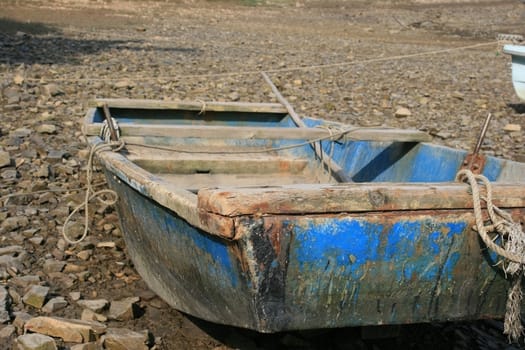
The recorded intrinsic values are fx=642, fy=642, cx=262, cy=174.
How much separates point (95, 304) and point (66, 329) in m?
0.40

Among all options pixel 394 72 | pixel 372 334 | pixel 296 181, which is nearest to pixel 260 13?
pixel 394 72

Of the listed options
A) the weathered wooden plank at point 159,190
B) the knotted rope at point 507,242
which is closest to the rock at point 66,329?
the weathered wooden plank at point 159,190

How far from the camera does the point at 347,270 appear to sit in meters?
2.72

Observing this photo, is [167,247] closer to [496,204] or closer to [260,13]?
[496,204]

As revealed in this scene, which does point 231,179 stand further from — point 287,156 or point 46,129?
point 46,129

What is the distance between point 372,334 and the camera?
329 cm

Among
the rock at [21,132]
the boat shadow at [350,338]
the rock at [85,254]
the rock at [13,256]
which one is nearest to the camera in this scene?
the boat shadow at [350,338]

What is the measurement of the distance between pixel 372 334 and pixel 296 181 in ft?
6.84

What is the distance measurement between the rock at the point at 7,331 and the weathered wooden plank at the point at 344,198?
61.6 inches

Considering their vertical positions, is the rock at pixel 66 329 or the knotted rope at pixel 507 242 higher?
the knotted rope at pixel 507 242

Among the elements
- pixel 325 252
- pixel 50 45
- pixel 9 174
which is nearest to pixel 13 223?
pixel 9 174

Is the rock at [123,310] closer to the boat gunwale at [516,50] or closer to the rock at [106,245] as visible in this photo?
the rock at [106,245]

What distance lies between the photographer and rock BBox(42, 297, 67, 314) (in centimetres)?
383

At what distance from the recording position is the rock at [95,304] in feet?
12.7
